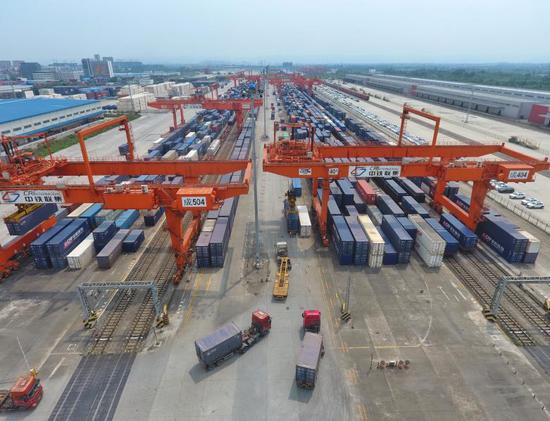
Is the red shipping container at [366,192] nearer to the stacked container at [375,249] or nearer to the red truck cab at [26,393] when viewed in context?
the stacked container at [375,249]

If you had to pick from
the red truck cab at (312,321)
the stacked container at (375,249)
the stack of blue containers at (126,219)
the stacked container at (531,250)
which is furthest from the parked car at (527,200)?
the stack of blue containers at (126,219)

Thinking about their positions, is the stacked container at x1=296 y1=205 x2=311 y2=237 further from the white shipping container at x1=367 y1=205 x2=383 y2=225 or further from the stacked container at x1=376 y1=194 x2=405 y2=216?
the stacked container at x1=376 y1=194 x2=405 y2=216

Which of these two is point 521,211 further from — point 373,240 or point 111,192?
point 111,192

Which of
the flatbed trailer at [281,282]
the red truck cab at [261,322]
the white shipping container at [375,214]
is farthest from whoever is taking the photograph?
the white shipping container at [375,214]

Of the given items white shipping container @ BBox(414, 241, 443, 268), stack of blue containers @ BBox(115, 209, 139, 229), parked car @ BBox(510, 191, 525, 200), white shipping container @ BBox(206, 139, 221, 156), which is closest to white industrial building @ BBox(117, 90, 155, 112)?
white shipping container @ BBox(206, 139, 221, 156)

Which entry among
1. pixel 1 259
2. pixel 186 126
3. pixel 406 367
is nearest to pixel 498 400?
pixel 406 367

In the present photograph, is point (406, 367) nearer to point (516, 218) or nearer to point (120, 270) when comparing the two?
point (120, 270)

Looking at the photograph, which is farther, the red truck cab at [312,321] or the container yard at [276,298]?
the red truck cab at [312,321]
